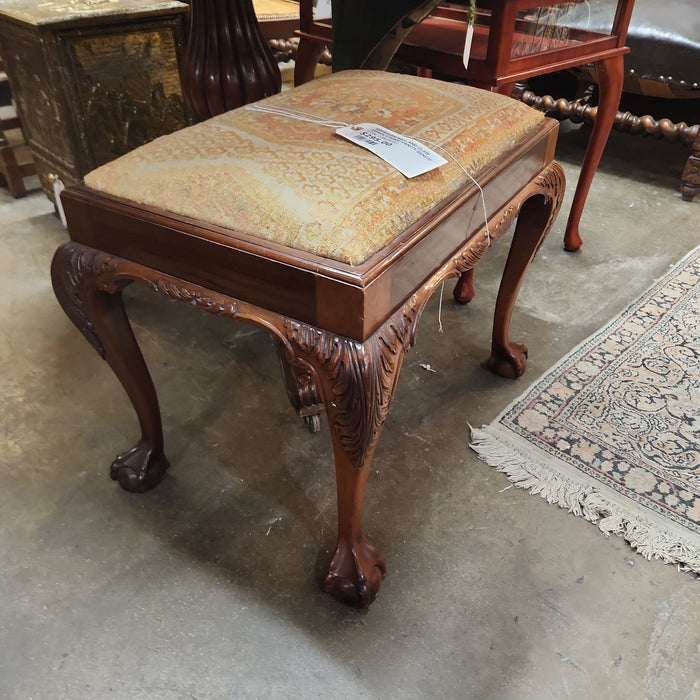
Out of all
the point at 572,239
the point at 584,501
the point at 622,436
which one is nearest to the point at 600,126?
the point at 572,239

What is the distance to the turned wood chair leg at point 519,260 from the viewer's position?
3.18 feet

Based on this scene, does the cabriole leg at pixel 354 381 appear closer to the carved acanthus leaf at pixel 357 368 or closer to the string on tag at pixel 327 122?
the carved acanthus leaf at pixel 357 368

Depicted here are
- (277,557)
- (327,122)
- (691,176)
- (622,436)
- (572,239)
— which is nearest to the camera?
(327,122)

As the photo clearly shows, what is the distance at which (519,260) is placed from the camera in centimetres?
104

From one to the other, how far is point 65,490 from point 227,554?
0.93 ft

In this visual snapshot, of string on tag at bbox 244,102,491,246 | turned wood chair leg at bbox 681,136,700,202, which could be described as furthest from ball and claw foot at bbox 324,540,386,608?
turned wood chair leg at bbox 681,136,700,202

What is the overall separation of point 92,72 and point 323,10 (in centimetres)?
54

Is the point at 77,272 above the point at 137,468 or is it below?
above

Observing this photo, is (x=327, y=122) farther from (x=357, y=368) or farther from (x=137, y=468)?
(x=137, y=468)

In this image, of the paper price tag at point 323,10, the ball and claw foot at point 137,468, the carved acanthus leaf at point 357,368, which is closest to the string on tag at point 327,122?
the carved acanthus leaf at point 357,368

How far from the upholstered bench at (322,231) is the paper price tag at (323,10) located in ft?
1.94

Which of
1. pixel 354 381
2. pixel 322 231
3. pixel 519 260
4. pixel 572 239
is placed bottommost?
pixel 572 239

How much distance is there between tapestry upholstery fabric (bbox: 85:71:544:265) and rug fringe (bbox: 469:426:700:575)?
1.53ft

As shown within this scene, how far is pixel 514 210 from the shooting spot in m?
0.82
